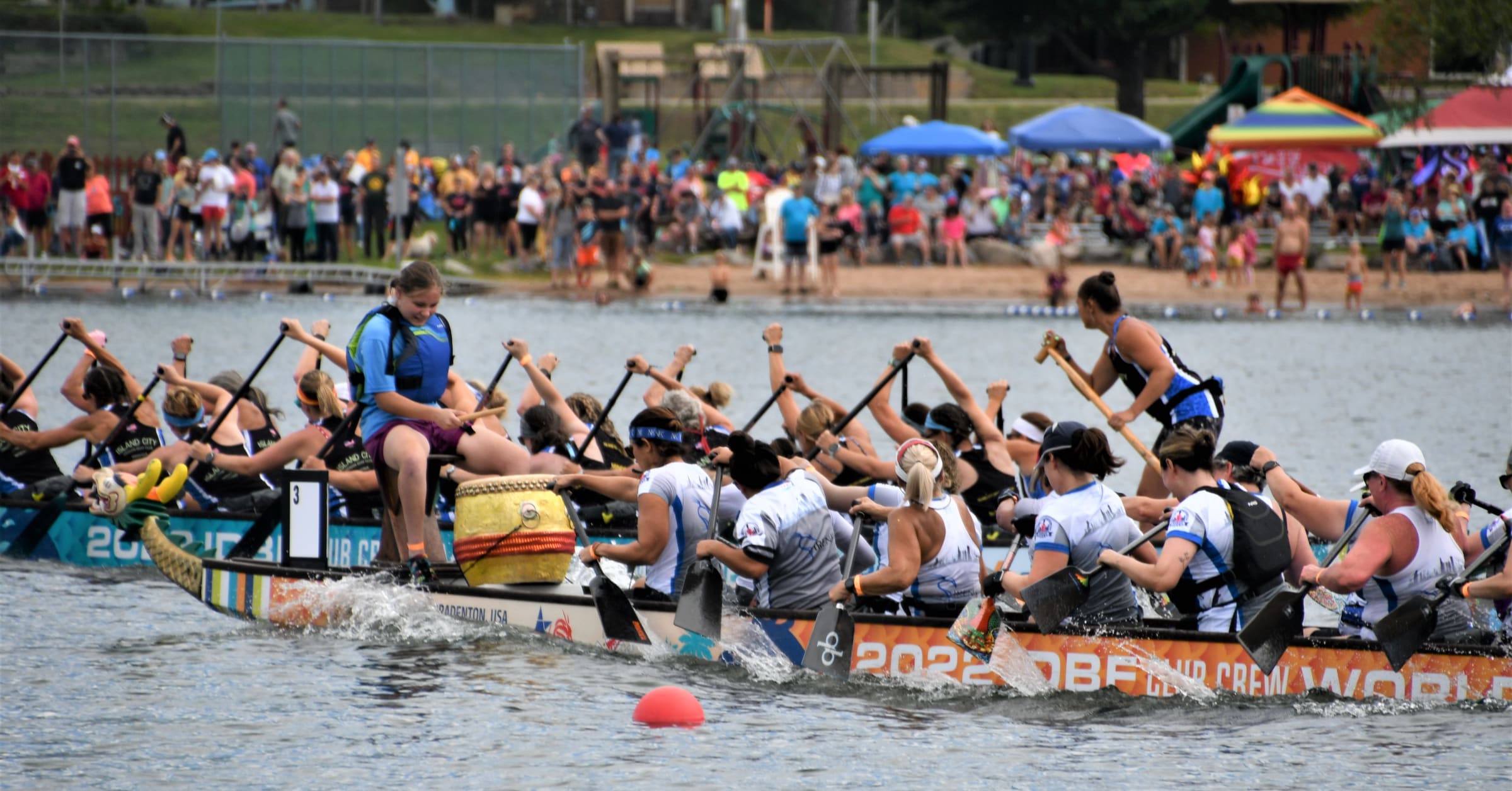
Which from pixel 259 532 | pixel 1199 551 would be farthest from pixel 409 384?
pixel 1199 551

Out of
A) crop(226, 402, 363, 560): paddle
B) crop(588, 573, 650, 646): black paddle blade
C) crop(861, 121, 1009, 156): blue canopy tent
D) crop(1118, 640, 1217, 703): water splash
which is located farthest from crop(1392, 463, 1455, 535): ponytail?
crop(861, 121, 1009, 156): blue canopy tent

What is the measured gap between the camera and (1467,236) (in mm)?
31891

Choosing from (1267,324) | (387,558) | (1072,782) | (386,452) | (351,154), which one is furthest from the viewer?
(351,154)

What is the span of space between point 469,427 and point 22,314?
18724 millimetres

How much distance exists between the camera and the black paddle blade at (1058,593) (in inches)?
339

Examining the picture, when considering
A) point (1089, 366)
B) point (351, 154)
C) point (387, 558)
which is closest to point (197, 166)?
point (351, 154)

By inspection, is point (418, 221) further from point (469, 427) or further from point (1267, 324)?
point (469, 427)

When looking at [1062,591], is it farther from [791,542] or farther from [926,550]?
[791,542]

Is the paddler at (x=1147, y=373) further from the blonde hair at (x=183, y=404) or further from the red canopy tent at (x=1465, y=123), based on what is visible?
the red canopy tent at (x=1465, y=123)

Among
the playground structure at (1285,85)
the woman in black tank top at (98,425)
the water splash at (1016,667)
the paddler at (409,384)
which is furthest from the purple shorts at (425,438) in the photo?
the playground structure at (1285,85)

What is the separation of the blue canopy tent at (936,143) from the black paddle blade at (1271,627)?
2744 cm

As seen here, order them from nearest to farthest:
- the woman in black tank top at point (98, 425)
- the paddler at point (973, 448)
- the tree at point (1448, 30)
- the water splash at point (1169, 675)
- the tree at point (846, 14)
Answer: the water splash at point (1169, 675)
the paddler at point (973, 448)
the woman in black tank top at point (98, 425)
the tree at point (1448, 30)
the tree at point (846, 14)

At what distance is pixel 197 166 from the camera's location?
30.4m

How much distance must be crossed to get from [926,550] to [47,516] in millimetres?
6674
